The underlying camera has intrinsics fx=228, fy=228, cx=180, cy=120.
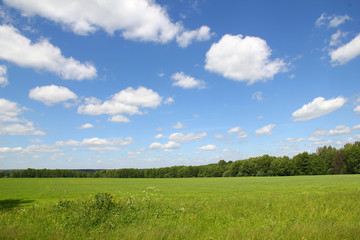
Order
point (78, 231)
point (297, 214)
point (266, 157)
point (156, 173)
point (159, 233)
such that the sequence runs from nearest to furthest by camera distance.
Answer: point (159, 233), point (78, 231), point (297, 214), point (266, 157), point (156, 173)

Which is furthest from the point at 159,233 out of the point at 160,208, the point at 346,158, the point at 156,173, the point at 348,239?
the point at 156,173

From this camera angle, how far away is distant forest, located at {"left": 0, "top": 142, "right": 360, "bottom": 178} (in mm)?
105938

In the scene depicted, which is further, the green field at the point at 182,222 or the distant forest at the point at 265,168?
the distant forest at the point at 265,168

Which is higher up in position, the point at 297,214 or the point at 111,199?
the point at 111,199

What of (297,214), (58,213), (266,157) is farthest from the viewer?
(266,157)

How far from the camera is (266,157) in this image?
121375mm

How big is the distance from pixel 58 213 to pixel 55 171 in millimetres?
160029

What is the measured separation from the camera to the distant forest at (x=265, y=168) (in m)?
106

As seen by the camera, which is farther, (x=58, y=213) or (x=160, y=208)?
(x=160, y=208)

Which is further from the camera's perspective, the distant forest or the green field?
the distant forest

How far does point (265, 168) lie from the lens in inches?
4653

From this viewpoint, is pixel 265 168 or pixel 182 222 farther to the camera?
pixel 265 168

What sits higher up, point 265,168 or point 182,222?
point 182,222

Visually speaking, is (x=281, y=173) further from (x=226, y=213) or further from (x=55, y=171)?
(x=55, y=171)
